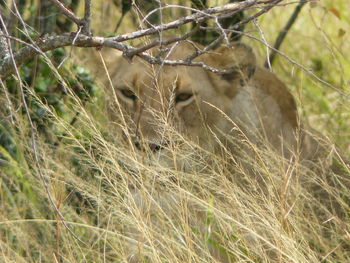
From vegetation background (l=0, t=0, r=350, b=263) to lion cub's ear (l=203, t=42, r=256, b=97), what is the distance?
30cm

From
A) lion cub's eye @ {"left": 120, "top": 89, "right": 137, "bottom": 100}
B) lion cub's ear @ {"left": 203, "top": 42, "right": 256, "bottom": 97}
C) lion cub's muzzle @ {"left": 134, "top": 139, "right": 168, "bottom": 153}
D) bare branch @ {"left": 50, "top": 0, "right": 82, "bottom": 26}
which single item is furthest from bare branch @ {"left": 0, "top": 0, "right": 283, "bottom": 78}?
lion cub's ear @ {"left": 203, "top": 42, "right": 256, "bottom": 97}

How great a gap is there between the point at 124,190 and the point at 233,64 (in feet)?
4.18

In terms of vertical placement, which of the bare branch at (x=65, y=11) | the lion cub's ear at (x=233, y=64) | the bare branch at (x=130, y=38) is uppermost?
the bare branch at (x=65, y=11)

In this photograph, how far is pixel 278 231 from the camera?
2.67 m

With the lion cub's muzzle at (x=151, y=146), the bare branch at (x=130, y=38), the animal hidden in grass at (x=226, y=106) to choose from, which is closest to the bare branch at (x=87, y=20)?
the bare branch at (x=130, y=38)

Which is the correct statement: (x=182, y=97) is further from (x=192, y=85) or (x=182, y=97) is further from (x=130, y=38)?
(x=130, y=38)

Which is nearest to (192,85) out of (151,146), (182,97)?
(182,97)

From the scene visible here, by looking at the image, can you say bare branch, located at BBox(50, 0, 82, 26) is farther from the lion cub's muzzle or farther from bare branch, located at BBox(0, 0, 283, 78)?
the lion cub's muzzle

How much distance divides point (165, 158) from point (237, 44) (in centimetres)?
92

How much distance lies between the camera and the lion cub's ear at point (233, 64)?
13.0 feet

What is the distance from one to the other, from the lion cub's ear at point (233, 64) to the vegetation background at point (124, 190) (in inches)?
11.7

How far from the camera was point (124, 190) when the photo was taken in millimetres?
2922

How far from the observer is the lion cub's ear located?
3.95 metres

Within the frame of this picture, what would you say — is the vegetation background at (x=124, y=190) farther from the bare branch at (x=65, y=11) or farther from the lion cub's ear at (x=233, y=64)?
the lion cub's ear at (x=233, y=64)
